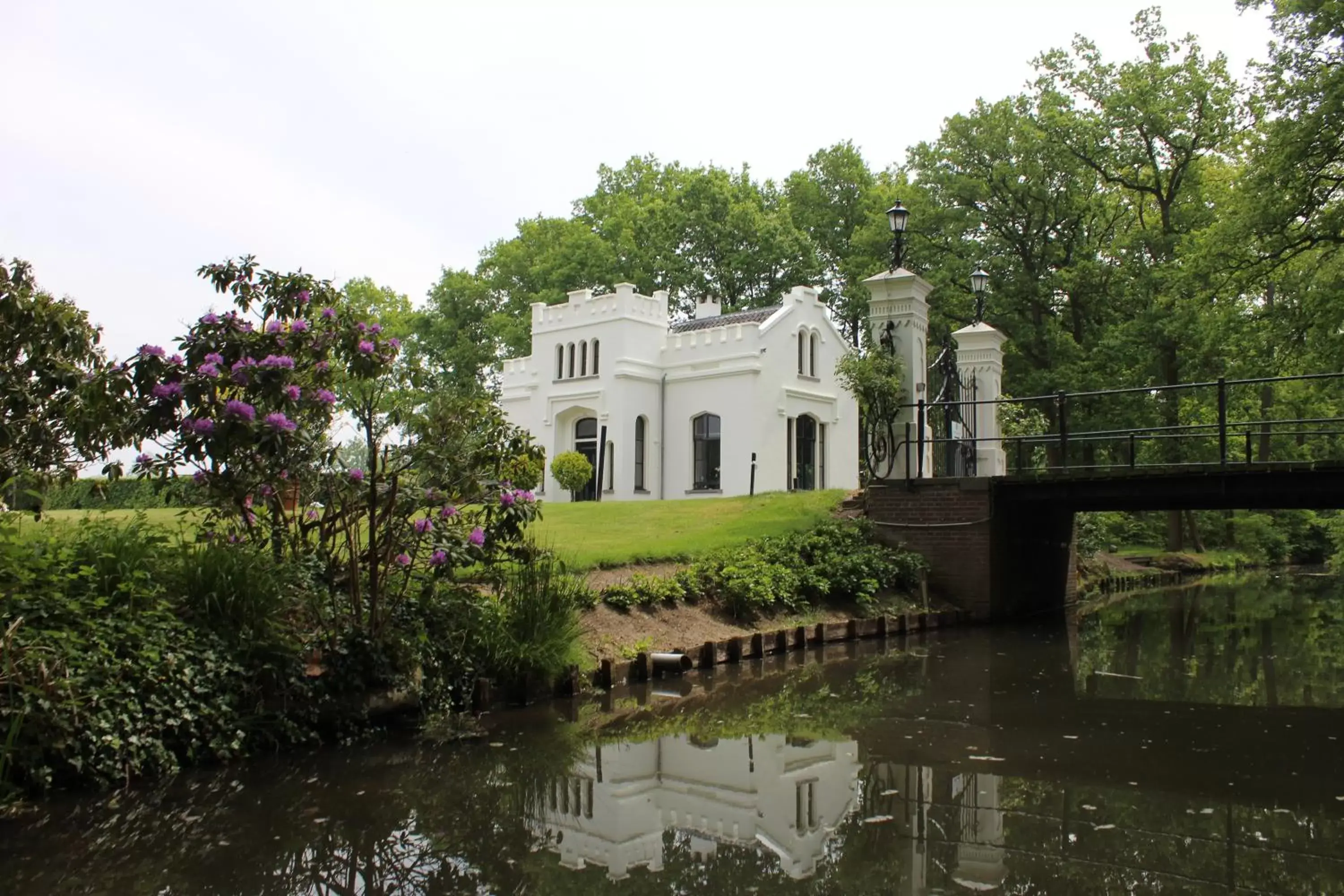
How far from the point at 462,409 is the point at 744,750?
370 cm

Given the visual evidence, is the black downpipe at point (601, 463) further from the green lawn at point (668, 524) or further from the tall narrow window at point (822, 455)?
the green lawn at point (668, 524)

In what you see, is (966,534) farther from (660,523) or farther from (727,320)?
(727,320)

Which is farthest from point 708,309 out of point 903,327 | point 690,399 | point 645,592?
point 645,592

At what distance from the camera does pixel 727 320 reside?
35.1 meters

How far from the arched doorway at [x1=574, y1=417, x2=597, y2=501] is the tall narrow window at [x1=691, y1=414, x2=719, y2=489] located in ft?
10.3

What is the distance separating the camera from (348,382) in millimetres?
9586

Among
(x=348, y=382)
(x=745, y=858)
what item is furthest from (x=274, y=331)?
(x=745, y=858)

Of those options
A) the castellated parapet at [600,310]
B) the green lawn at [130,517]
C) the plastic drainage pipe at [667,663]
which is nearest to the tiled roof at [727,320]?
the castellated parapet at [600,310]

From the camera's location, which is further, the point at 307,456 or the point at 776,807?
the point at 307,456

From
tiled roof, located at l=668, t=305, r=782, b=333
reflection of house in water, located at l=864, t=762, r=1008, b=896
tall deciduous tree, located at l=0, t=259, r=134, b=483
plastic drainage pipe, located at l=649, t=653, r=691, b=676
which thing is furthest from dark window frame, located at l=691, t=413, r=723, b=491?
reflection of house in water, located at l=864, t=762, r=1008, b=896

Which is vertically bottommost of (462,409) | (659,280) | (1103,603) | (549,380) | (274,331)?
(1103,603)

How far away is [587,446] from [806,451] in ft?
23.0

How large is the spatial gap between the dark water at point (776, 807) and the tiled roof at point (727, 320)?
23878 millimetres

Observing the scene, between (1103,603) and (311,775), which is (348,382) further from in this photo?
(1103,603)
